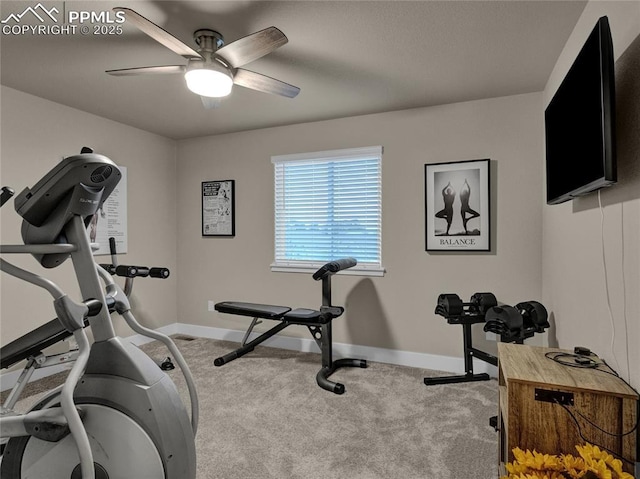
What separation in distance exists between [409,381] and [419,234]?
1250 millimetres

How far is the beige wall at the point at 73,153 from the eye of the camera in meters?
2.88

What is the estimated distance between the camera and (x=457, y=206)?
10.3 feet

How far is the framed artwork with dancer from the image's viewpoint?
10.1ft

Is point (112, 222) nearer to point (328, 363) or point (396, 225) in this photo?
point (328, 363)

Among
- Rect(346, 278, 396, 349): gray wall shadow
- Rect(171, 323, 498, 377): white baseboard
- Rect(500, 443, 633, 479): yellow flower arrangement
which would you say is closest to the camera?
Rect(500, 443, 633, 479): yellow flower arrangement

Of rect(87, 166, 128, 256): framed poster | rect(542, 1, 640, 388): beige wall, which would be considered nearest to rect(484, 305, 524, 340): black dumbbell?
rect(542, 1, 640, 388): beige wall

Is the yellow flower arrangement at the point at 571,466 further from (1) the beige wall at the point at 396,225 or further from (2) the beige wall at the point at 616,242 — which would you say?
(1) the beige wall at the point at 396,225

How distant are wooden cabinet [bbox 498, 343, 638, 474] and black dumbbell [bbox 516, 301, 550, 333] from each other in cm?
92

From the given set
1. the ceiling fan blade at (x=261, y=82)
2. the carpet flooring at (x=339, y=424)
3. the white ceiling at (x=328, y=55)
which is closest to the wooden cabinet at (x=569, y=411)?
the carpet flooring at (x=339, y=424)

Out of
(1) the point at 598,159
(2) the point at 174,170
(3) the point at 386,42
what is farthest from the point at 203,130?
(1) the point at 598,159

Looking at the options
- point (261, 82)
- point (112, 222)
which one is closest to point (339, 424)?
point (261, 82)

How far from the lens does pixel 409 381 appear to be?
2.98 m

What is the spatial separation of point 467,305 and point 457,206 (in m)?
0.85

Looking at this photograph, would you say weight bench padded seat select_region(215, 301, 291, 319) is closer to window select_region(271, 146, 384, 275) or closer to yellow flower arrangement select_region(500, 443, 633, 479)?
window select_region(271, 146, 384, 275)
